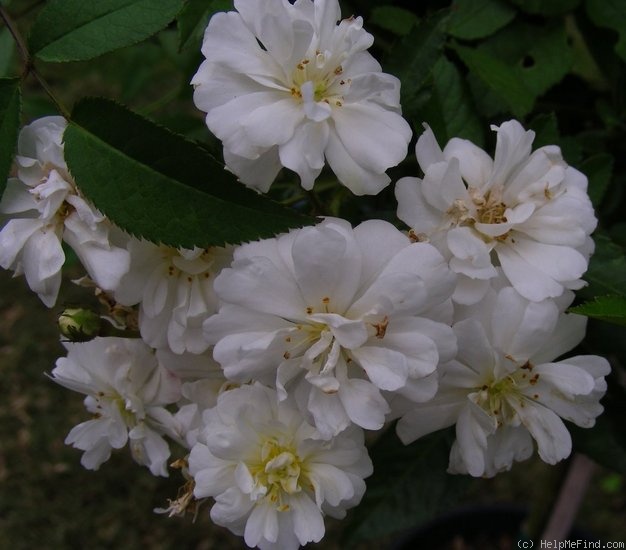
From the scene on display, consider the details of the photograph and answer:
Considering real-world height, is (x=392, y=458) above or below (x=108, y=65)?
above

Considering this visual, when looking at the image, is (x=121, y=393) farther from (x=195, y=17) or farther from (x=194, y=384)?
(x=195, y=17)

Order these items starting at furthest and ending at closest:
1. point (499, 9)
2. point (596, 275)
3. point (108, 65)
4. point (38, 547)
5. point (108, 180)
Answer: point (108, 65) < point (38, 547) < point (499, 9) < point (596, 275) < point (108, 180)

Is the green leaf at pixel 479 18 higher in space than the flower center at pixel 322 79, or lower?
lower

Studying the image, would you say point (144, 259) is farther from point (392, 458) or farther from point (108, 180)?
point (392, 458)

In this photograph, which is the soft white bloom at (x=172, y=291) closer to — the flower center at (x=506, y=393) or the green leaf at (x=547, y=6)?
the flower center at (x=506, y=393)

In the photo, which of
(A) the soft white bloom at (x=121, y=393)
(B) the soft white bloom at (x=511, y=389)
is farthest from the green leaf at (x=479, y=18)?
Result: (A) the soft white bloom at (x=121, y=393)

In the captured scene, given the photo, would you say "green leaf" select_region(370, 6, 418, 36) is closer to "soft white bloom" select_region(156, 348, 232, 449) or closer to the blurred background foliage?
the blurred background foliage

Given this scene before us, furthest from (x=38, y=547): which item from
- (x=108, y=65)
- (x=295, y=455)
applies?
(x=295, y=455)
